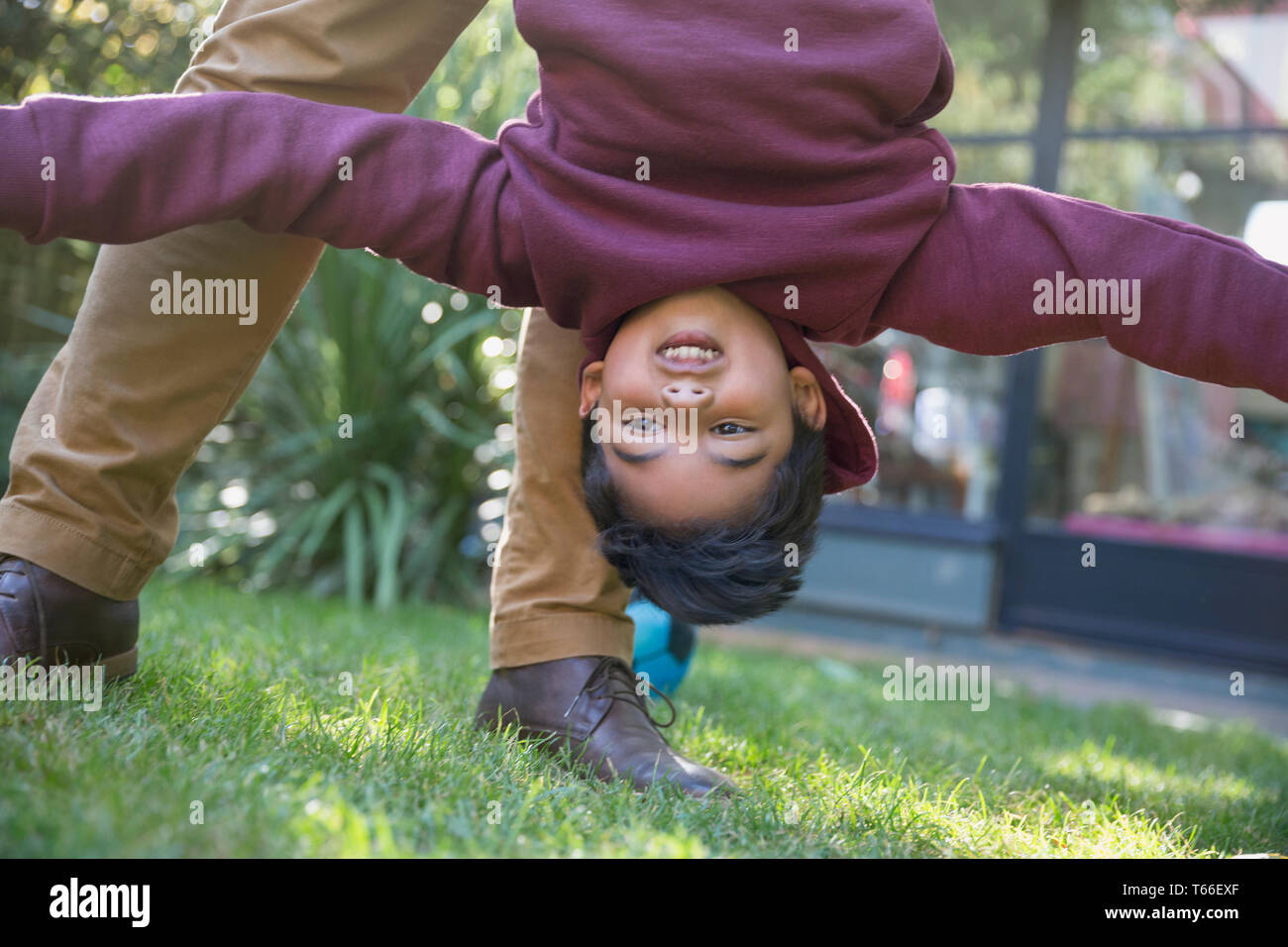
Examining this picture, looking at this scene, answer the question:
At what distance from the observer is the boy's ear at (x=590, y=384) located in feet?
5.71

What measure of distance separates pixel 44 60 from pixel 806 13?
127 inches

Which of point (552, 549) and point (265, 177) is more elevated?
point (265, 177)

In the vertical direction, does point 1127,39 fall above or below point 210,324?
above

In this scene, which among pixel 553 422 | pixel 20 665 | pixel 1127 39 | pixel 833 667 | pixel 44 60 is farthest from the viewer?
pixel 1127 39

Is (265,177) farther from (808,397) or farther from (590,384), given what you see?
(808,397)

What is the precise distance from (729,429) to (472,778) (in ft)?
1.91

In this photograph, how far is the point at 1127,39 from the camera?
510cm

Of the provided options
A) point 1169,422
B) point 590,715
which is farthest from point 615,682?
point 1169,422

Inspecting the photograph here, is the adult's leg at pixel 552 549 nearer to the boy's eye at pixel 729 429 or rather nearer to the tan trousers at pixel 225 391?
the tan trousers at pixel 225 391

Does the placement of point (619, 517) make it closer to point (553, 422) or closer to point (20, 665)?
point (553, 422)

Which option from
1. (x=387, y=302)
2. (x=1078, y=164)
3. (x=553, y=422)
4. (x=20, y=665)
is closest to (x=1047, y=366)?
(x=1078, y=164)

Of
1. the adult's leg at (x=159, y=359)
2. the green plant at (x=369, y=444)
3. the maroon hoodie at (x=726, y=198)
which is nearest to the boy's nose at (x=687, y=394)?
the maroon hoodie at (x=726, y=198)

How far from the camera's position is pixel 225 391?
1860mm

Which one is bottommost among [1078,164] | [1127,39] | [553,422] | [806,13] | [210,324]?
[553,422]
